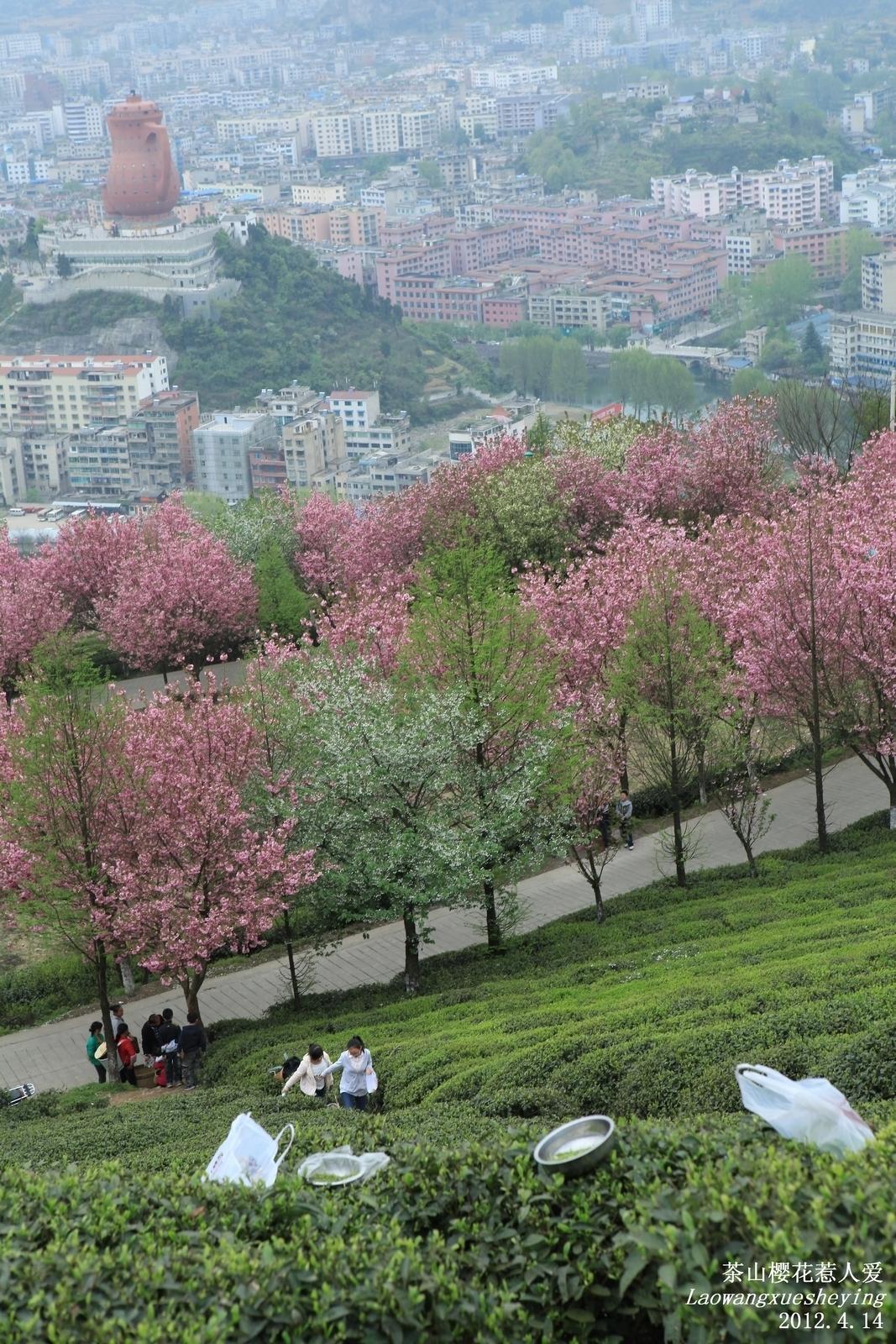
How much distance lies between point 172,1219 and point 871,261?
124137mm

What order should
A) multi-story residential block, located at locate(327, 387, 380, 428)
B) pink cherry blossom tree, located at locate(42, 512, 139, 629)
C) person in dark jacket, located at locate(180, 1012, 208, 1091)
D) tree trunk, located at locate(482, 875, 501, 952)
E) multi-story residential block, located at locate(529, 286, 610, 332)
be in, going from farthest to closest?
multi-story residential block, located at locate(529, 286, 610, 332) < multi-story residential block, located at locate(327, 387, 380, 428) < pink cherry blossom tree, located at locate(42, 512, 139, 629) < tree trunk, located at locate(482, 875, 501, 952) < person in dark jacket, located at locate(180, 1012, 208, 1091)

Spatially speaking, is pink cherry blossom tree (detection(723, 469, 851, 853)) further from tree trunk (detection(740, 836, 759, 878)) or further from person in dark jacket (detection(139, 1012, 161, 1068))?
person in dark jacket (detection(139, 1012, 161, 1068))

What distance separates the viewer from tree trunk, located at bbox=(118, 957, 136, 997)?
15.0m

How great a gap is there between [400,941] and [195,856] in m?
2.97

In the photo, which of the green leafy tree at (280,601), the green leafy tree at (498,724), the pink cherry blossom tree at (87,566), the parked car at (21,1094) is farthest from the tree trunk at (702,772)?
the pink cherry blossom tree at (87,566)

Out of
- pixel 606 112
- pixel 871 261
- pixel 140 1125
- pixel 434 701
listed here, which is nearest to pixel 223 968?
pixel 434 701

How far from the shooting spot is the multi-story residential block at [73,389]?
103812 millimetres

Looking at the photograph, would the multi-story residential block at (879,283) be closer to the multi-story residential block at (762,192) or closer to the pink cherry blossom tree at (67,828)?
the multi-story residential block at (762,192)

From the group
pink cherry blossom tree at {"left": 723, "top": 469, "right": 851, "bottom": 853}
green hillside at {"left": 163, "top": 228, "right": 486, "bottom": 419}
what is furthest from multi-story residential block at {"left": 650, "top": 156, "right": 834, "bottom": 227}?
pink cherry blossom tree at {"left": 723, "top": 469, "right": 851, "bottom": 853}

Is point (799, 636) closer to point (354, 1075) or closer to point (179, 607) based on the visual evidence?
point (354, 1075)

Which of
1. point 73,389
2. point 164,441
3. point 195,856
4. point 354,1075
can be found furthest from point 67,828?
point 73,389

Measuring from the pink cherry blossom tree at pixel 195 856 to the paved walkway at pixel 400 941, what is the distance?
40.1 inches

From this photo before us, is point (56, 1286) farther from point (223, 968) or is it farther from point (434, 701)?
point (223, 968)

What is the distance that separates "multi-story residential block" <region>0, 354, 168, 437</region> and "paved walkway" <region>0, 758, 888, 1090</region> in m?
89.9
